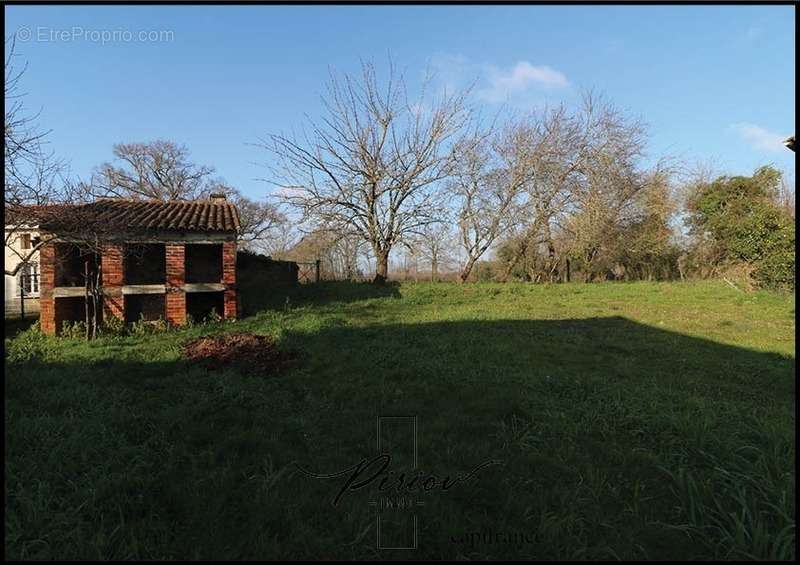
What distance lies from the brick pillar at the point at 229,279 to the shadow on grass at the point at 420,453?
4384 mm

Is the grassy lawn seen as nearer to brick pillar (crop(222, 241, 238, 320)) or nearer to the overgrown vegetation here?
brick pillar (crop(222, 241, 238, 320))

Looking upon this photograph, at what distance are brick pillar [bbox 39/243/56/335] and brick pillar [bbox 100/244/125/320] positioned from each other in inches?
38.5

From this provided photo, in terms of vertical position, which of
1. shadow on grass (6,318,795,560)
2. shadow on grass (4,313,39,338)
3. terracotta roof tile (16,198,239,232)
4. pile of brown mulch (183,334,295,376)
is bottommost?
shadow on grass (6,318,795,560)

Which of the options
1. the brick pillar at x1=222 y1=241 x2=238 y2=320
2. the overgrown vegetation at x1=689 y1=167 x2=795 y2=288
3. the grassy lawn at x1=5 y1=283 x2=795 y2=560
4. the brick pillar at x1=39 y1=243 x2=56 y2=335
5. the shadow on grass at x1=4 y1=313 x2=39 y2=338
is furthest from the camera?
the overgrown vegetation at x1=689 y1=167 x2=795 y2=288

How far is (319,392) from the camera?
5.00 metres

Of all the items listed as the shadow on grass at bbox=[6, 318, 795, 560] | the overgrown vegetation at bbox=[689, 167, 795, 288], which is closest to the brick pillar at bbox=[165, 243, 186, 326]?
the shadow on grass at bbox=[6, 318, 795, 560]

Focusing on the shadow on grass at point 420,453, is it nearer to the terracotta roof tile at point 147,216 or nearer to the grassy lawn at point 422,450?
the grassy lawn at point 422,450

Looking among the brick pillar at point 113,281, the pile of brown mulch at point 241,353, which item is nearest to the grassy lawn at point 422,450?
the pile of brown mulch at point 241,353

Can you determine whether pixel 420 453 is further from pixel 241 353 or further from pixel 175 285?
pixel 175 285

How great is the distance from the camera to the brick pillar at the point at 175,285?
9.82 m

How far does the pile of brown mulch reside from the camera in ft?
19.9

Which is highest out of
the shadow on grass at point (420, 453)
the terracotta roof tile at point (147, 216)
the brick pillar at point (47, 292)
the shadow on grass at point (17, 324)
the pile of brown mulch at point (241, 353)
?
the terracotta roof tile at point (147, 216)

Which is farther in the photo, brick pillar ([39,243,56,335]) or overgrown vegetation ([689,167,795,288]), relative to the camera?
overgrown vegetation ([689,167,795,288])

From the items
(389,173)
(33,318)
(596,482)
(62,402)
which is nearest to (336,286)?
(389,173)
